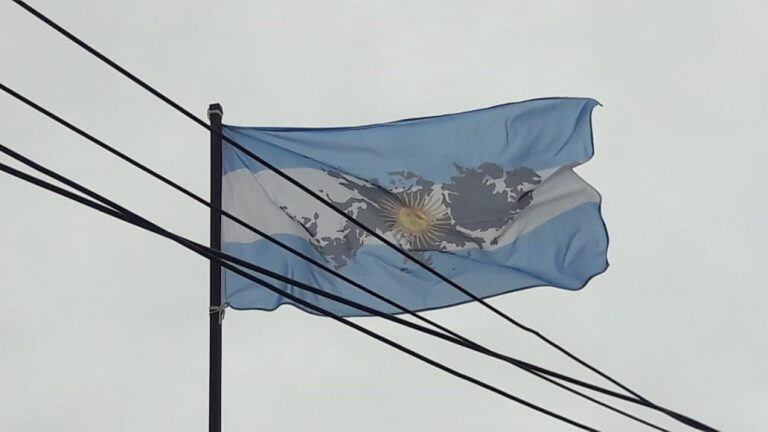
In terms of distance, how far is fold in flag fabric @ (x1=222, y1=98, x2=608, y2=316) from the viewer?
11.9 m

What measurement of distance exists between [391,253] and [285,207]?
1024 millimetres

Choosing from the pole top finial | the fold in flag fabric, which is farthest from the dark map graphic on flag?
the pole top finial

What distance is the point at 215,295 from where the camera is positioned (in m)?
10.3

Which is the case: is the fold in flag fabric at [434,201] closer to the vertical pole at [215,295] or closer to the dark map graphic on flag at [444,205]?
the dark map graphic on flag at [444,205]

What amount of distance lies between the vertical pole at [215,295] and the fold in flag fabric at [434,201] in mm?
1061

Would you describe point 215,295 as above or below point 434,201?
below

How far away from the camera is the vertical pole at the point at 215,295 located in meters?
9.59

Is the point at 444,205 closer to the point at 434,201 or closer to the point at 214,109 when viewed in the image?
the point at 434,201

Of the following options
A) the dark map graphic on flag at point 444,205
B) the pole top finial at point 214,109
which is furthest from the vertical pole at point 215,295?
the dark map graphic on flag at point 444,205

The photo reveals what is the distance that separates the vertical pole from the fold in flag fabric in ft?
3.48

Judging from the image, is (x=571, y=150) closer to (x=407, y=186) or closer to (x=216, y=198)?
(x=407, y=186)

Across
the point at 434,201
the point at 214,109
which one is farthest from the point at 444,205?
the point at 214,109

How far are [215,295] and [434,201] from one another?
2.72 metres

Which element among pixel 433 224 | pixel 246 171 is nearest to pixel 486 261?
pixel 433 224
